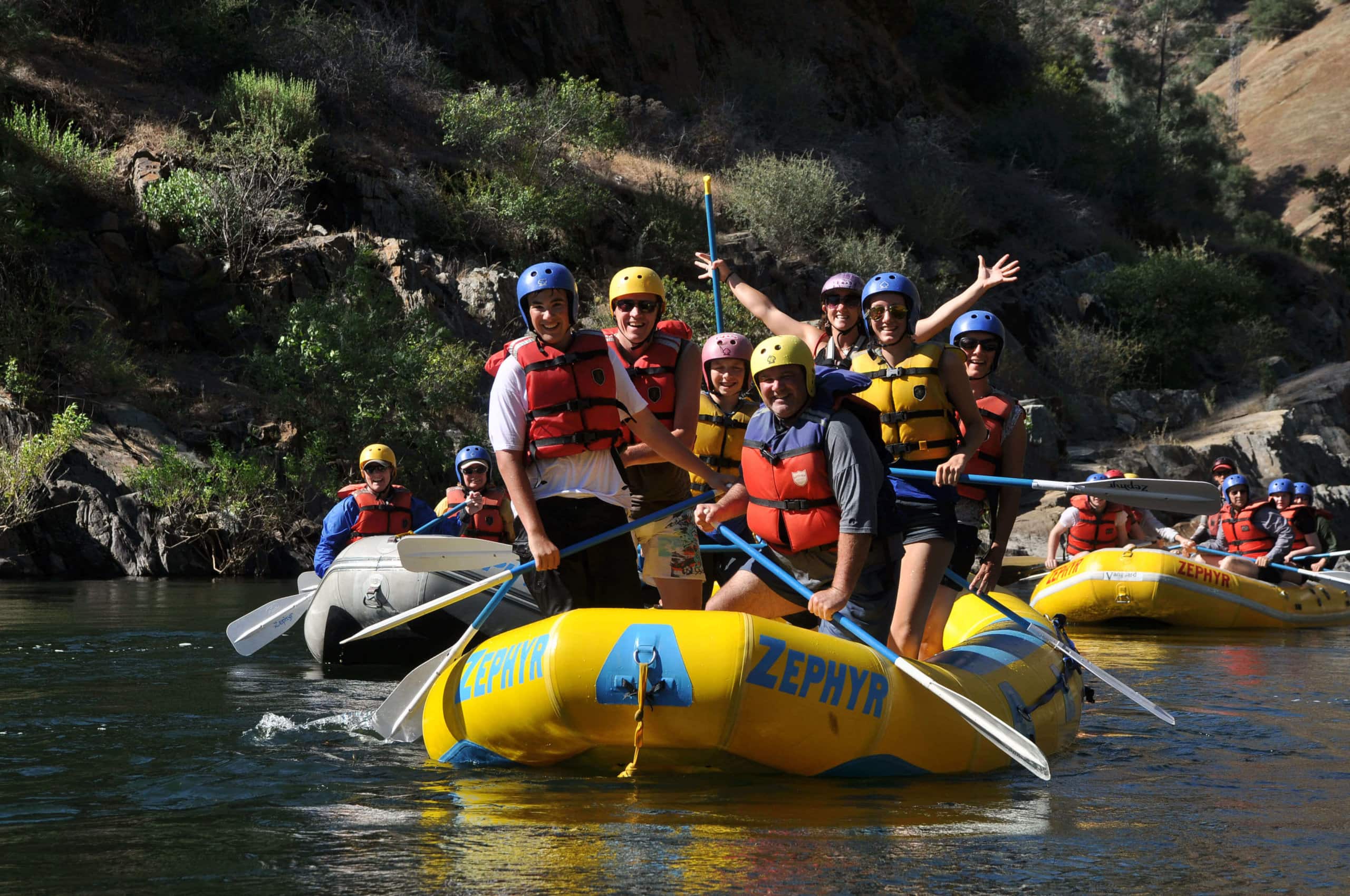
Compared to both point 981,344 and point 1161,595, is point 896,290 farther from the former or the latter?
point 1161,595

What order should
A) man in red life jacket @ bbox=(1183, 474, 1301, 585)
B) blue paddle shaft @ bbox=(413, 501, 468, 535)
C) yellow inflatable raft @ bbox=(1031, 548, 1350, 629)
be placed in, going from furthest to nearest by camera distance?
man in red life jacket @ bbox=(1183, 474, 1301, 585)
yellow inflatable raft @ bbox=(1031, 548, 1350, 629)
blue paddle shaft @ bbox=(413, 501, 468, 535)

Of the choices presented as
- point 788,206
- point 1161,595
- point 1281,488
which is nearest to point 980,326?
point 1161,595

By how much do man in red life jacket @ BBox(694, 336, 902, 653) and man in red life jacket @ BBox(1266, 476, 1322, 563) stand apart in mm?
8529

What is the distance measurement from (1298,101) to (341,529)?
2458 inches

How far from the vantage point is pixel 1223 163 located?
46.7m

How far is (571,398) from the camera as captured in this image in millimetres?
4887

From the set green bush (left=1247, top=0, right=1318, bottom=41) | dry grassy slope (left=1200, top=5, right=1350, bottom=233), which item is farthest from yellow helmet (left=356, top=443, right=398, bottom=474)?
green bush (left=1247, top=0, right=1318, bottom=41)

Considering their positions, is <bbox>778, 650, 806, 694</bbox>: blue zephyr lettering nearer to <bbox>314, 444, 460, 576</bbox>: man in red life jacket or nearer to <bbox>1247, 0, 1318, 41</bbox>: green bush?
<bbox>314, 444, 460, 576</bbox>: man in red life jacket

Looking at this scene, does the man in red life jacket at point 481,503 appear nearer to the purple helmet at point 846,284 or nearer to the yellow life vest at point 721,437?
the yellow life vest at point 721,437

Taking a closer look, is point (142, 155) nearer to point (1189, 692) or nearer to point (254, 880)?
point (1189, 692)

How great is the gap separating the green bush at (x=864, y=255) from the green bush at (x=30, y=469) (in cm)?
1233

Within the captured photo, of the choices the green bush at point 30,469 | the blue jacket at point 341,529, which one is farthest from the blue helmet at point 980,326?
the green bush at point 30,469

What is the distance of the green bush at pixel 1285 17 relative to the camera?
6769 cm

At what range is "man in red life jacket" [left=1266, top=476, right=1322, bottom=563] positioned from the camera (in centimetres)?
1231
